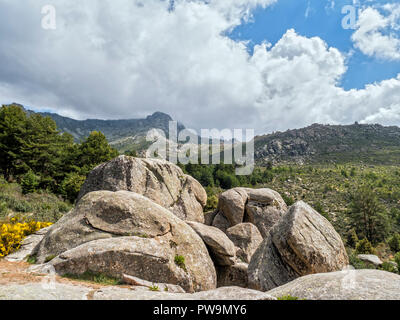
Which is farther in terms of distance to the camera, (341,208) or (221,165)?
(221,165)

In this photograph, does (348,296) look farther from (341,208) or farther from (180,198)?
(341,208)

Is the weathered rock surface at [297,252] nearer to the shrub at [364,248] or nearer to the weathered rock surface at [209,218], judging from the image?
the weathered rock surface at [209,218]

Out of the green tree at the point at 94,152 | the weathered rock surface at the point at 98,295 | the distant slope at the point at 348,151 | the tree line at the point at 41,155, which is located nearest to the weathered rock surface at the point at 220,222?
the weathered rock surface at the point at 98,295

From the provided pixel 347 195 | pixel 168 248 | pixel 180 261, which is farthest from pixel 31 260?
pixel 347 195

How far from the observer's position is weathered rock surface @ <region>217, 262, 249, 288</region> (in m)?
14.3

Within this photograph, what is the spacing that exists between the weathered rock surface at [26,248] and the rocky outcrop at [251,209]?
1603 cm

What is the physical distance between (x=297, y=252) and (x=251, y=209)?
1243 cm

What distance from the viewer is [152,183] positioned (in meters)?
20.0

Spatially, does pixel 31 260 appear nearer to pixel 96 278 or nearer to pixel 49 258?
pixel 49 258

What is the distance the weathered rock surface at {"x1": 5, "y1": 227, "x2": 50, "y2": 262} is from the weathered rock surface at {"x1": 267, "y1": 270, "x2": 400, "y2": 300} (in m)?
12.5

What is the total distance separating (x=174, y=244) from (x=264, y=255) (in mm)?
5064

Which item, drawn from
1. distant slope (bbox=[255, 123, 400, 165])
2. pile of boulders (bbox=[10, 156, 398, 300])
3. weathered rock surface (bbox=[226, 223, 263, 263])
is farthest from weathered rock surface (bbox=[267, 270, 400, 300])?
distant slope (bbox=[255, 123, 400, 165])
